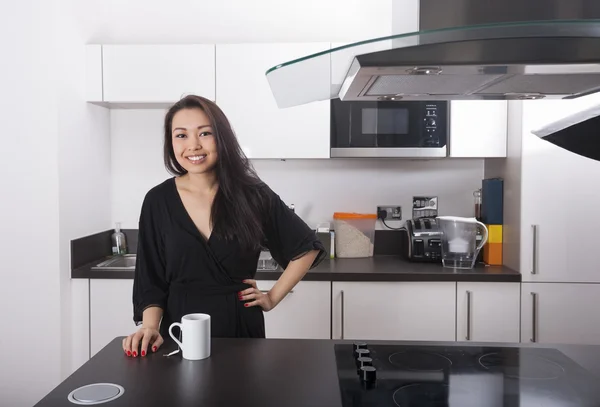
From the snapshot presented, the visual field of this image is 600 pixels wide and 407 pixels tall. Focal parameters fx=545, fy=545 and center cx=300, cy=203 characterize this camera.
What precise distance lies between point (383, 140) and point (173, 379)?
191 cm

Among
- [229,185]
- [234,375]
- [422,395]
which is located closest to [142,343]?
[234,375]

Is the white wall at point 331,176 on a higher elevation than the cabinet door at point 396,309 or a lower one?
higher

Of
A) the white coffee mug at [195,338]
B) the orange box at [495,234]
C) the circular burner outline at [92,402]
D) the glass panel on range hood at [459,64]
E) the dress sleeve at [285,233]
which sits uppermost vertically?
the glass panel on range hood at [459,64]

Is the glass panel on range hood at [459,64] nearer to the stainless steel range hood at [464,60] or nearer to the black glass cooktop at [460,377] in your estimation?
the stainless steel range hood at [464,60]

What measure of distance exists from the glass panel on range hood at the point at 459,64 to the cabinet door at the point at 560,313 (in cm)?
152

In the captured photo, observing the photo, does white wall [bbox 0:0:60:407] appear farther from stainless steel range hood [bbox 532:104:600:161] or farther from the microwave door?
stainless steel range hood [bbox 532:104:600:161]

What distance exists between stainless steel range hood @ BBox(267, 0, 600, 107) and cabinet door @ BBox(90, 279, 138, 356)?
5.41ft

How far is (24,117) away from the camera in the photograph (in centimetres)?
247

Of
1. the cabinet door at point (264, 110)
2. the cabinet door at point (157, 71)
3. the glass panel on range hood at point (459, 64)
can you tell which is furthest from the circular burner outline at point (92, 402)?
the cabinet door at point (157, 71)

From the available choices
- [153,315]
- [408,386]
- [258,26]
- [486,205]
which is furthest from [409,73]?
[258,26]

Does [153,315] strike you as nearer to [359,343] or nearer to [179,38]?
[359,343]

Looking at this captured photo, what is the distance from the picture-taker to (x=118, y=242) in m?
3.08

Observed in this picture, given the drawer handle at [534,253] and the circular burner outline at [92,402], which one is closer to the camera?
the circular burner outline at [92,402]

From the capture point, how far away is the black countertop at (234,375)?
3.39ft
